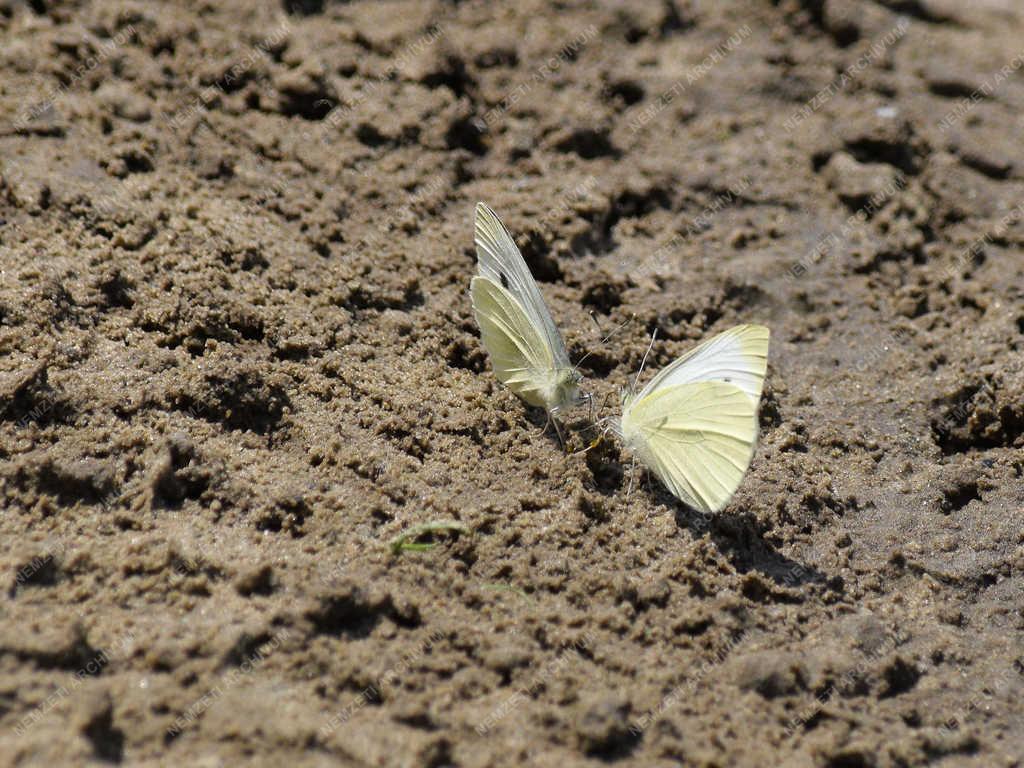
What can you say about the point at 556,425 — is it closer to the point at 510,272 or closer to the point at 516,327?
the point at 516,327

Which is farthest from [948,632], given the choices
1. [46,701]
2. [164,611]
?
[46,701]

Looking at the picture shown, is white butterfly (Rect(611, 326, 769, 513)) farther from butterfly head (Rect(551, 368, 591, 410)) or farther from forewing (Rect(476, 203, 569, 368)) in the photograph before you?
forewing (Rect(476, 203, 569, 368))

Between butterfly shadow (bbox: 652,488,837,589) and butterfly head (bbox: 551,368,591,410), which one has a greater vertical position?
butterfly head (bbox: 551,368,591,410)

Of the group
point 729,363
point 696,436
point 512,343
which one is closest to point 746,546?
point 696,436

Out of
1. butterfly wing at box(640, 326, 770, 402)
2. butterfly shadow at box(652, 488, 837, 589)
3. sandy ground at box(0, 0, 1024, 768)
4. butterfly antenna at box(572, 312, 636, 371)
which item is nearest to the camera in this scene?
sandy ground at box(0, 0, 1024, 768)

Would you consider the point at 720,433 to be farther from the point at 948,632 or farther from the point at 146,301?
the point at 146,301

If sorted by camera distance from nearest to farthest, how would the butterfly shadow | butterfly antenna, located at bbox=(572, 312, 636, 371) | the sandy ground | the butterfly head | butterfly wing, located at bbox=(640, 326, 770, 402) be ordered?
the sandy ground
the butterfly shadow
butterfly wing, located at bbox=(640, 326, 770, 402)
the butterfly head
butterfly antenna, located at bbox=(572, 312, 636, 371)

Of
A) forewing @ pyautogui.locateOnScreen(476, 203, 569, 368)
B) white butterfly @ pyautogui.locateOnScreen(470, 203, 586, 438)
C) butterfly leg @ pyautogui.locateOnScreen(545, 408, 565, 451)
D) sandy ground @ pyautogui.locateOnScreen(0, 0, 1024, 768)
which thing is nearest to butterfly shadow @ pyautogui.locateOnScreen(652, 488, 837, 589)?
sandy ground @ pyautogui.locateOnScreen(0, 0, 1024, 768)

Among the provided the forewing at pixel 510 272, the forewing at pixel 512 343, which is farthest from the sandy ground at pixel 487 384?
the forewing at pixel 510 272
